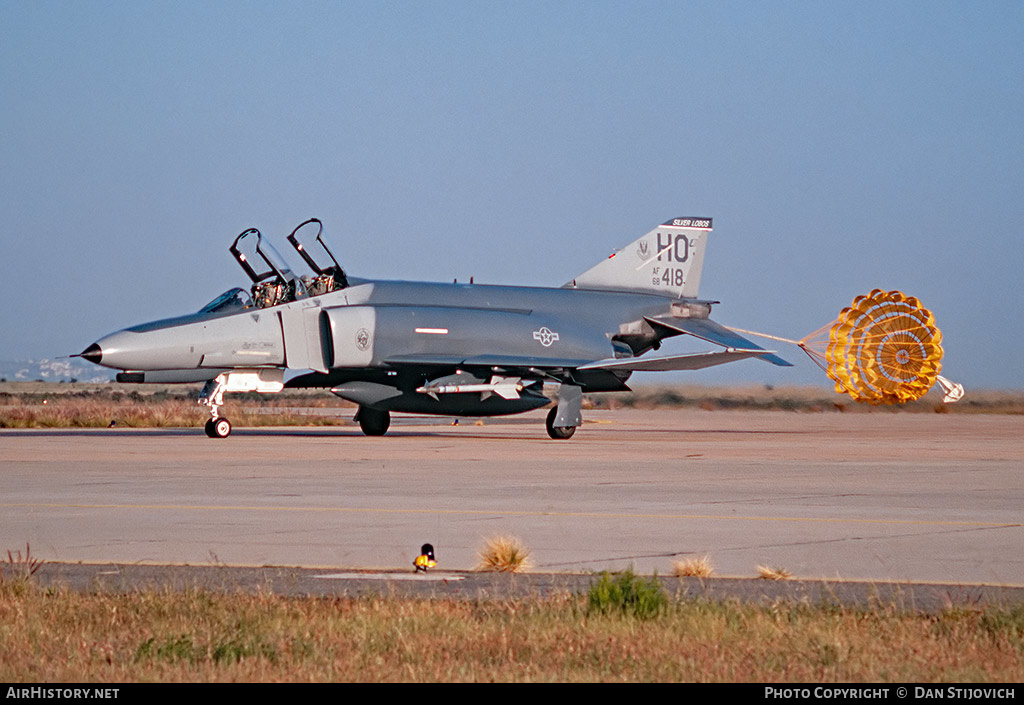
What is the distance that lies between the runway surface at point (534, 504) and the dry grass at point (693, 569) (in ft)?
0.66

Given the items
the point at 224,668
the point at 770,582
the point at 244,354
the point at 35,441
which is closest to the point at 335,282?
the point at 244,354

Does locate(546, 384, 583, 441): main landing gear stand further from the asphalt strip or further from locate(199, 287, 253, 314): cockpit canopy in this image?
the asphalt strip

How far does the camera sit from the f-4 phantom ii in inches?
1025

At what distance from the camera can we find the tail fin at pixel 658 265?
32.1 meters

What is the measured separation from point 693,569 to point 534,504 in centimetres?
483

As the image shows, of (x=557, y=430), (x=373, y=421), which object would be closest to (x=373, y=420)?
(x=373, y=421)

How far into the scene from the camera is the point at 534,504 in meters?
13.8

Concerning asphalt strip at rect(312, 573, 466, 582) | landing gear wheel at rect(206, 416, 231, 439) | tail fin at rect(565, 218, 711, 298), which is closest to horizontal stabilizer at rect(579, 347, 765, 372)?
tail fin at rect(565, 218, 711, 298)

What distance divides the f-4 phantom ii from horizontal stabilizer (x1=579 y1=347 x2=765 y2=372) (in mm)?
31

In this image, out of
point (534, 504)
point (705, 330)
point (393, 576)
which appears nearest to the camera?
point (393, 576)

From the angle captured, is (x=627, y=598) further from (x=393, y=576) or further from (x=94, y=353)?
(x=94, y=353)

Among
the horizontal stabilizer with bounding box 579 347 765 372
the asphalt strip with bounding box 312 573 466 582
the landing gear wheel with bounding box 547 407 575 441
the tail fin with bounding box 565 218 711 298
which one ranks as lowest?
the asphalt strip with bounding box 312 573 466 582

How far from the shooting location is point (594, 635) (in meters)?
6.76

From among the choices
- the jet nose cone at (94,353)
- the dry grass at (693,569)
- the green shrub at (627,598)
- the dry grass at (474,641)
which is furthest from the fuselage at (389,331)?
the green shrub at (627,598)
